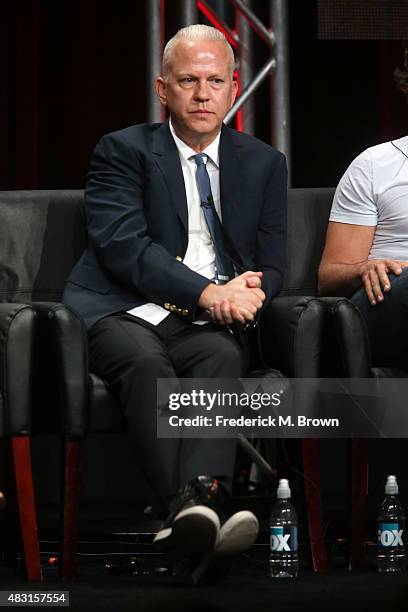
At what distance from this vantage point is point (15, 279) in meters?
3.06

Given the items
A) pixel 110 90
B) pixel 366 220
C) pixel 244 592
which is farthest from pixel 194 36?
pixel 110 90

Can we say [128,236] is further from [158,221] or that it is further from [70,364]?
[70,364]

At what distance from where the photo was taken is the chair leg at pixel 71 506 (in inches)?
95.6

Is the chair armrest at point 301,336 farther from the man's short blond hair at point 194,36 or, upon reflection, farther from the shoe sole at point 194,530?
the man's short blond hair at point 194,36

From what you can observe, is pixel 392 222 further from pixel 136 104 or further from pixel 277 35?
pixel 136 104

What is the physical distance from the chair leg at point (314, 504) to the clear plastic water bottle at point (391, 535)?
0.43ft

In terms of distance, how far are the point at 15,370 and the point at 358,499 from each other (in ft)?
2.70

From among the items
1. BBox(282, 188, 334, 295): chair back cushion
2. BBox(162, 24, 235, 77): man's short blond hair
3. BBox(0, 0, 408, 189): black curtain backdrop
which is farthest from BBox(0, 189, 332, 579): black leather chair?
BBox(0, 0, 408, 189): black curtain backdrop

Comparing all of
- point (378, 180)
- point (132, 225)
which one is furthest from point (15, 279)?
point (378, 180)

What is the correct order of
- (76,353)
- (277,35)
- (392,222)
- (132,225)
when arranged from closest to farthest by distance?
(76,353) → (132,225) → (392,222) → (277,35)

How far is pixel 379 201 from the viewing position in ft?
9.87

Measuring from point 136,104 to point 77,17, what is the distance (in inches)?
15.3

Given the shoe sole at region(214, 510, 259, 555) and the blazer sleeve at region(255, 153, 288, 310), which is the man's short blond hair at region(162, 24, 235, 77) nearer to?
the blazer sleeve at region(255, 153, 288, 310)

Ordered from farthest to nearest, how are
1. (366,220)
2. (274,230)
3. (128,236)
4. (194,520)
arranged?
(366,220) → (274,230) → (128,236) → (194,520)
